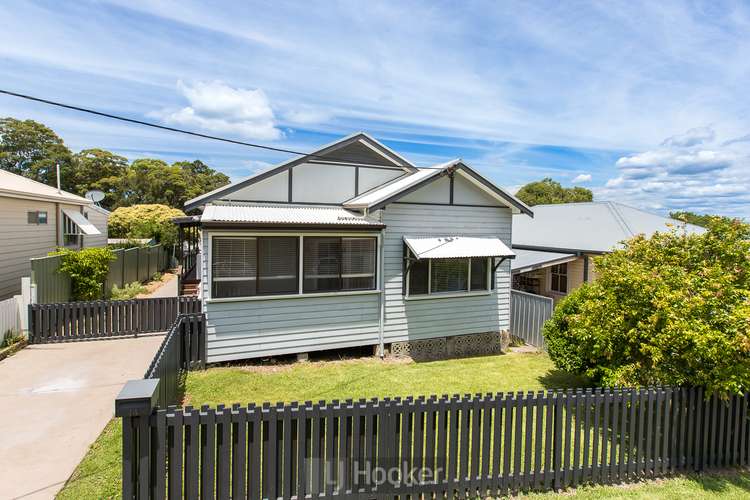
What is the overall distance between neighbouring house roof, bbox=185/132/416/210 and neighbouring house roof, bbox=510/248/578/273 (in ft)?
17.7

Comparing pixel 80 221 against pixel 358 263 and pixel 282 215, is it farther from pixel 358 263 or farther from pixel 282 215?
pixel 358 263

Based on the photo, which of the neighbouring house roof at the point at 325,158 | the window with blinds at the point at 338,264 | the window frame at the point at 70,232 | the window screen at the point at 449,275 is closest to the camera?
the window with blinds at the point at 338,264

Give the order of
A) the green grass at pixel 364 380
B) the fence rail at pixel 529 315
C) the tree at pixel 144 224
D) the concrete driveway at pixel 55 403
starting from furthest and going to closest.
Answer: the tree at pixel 144 224 → the fence rail at pixel 529 315 → the green grass at pixel 364 380 → the concrete driveway at pixel 55 403

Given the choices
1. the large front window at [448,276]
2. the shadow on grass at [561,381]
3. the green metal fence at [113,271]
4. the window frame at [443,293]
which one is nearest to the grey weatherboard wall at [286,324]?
the window frame at [443,293]

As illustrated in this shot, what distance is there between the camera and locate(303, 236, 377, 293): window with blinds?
10109 mm

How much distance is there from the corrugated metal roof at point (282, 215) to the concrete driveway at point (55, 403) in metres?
3.75

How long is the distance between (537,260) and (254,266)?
10.7m

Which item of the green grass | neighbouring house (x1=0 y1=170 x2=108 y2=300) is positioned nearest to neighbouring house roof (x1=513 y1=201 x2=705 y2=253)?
the green grass

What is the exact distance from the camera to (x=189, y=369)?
9.07m

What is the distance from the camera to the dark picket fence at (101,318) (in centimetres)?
1026

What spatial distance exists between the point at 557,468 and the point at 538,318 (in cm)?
763

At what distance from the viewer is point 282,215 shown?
32.6 feet

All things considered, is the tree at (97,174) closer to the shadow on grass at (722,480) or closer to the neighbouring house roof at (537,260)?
the neighbouring house roof at (537,260)

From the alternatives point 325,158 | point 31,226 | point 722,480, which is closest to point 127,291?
point 31,226
